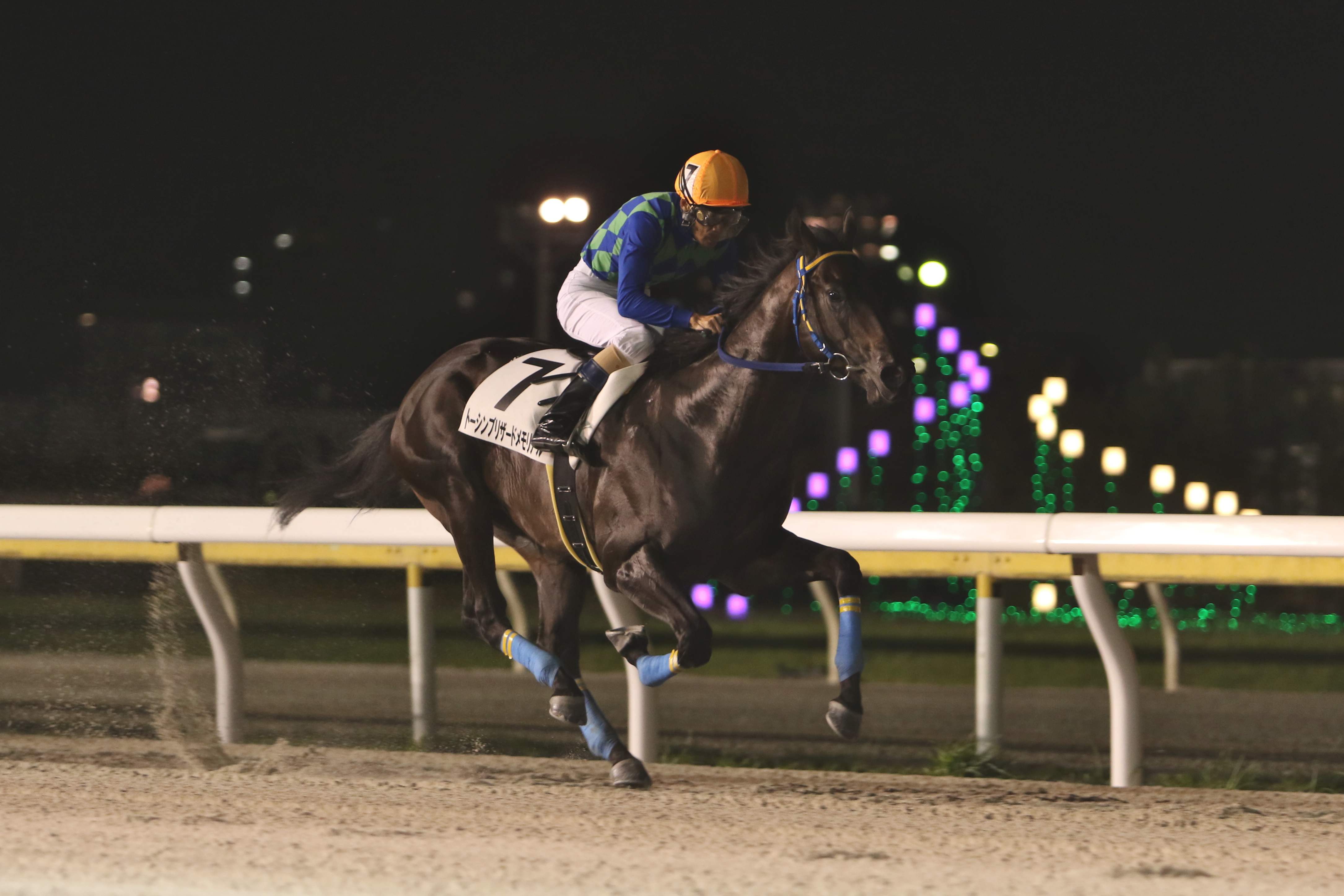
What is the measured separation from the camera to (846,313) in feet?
12.7

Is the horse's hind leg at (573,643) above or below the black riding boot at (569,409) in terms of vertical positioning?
below

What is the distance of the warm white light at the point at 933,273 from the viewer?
541 inches

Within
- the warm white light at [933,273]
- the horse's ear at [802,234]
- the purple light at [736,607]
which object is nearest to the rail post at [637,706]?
the horse's ear at [802,234]

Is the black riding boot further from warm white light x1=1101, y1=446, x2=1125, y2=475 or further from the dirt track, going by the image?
warm white light x1=1101, y1=446, x2=1125, y2=475

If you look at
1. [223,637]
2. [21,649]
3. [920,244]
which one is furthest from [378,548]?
[920,244]

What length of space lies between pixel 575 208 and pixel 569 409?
7859 millimetres

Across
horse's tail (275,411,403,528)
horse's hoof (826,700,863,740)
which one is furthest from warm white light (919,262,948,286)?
horse's hoof (826,700,863,740)

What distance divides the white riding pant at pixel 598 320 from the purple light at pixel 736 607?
9.33 metres

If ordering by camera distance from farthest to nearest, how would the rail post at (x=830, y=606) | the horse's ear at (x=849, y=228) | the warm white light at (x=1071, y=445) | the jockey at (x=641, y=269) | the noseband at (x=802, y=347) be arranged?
1. the warm white light at (x=1071, y=445)
2. the rail post at (x=830, y=606)
3. the jockey at (x=641, y=269)
4. the horse's ear at (x=849, y=228)
5. the noseband at (x=802, y=347)

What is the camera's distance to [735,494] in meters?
4.12

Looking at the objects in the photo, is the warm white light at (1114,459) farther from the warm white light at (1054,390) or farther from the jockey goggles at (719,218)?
the jockey goggles at (719,218)

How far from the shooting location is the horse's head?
376 cm

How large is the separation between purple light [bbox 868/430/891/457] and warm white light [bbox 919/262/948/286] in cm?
199

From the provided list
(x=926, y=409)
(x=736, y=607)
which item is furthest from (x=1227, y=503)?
(x=736, y=607)
